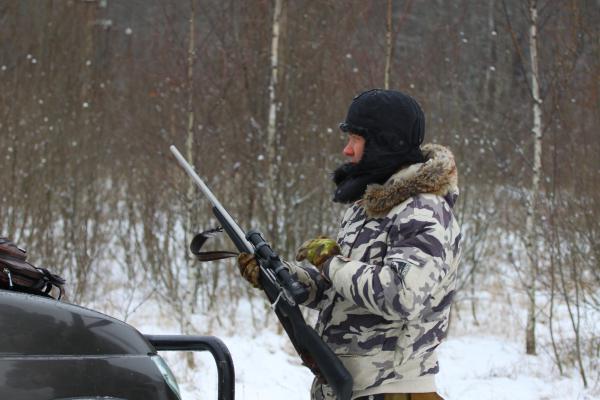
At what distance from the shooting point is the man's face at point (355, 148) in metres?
2.72

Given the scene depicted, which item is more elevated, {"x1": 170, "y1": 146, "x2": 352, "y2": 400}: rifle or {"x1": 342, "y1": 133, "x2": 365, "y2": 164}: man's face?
{"x1": 342, "y1": 133, "x2": 365, "y2": 164}: man's face

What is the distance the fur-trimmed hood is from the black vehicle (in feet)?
2.82

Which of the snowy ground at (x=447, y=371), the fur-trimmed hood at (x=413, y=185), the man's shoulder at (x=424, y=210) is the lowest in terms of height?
the snowy ground at (x=447, y=371)

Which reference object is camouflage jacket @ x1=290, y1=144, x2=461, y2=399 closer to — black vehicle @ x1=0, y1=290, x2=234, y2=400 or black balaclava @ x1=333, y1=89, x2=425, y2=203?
black balaclava @ x1=333, y1=89, x2=425, y2=203

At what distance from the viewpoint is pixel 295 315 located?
2.66 metres

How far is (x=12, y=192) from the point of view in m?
9.26

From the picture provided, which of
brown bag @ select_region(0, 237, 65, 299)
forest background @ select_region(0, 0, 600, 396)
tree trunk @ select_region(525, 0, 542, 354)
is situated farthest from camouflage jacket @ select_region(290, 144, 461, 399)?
tree trunk @ select_region(525, 0, 542, 354)

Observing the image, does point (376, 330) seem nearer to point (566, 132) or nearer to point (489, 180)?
point (566, 132)

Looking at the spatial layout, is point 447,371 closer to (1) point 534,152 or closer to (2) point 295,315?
(1) point 534,152

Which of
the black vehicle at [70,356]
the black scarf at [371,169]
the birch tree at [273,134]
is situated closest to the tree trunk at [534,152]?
the birch tree at [273,134]

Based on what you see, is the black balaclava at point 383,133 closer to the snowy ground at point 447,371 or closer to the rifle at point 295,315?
the rifle at point 295,315

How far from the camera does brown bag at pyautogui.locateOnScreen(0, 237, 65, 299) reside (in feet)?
7.64

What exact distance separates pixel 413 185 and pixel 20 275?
1.26 metres

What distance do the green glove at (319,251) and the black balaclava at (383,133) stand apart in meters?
0.20
